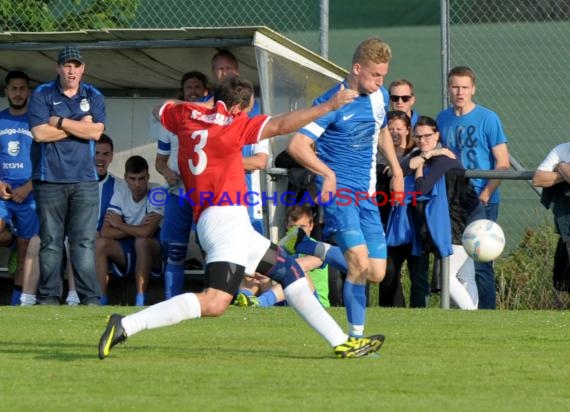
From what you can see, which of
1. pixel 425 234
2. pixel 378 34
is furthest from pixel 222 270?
pixel 378 34

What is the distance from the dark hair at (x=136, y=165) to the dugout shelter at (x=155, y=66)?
3.38 ft

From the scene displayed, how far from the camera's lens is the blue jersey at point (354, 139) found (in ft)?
31.8

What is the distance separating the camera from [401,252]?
513 inches

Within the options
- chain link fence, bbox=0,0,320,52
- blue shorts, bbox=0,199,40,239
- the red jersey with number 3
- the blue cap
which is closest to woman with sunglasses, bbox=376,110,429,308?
the blue cap

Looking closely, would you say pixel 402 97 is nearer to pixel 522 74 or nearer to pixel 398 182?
pixel 398 182

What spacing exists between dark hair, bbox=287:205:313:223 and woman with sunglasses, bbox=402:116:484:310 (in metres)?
1.06

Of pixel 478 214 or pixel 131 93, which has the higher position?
pixel 131 93

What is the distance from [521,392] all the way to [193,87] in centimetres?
651

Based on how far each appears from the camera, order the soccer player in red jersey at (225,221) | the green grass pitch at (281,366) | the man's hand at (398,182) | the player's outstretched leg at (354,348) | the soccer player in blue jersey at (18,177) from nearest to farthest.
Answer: the green grass pitch at (281,366) < the soccer player in red jersey at (225,221) < the player's outstretched leg at (354,348) < the man's hand at (398,182) < the soccer player in blue jersey at (18,177)

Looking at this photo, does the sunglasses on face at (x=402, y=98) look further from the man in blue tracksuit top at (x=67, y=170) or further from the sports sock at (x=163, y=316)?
the sports sock at (x=163, y=316)

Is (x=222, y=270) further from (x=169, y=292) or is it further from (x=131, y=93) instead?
(x=131, y=93)

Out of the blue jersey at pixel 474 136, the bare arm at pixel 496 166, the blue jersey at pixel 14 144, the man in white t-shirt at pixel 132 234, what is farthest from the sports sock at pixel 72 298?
the bare arm at pixel 496 166

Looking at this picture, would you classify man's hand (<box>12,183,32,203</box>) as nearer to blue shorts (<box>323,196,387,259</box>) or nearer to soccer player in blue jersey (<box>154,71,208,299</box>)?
soccer player in blue jersey (<box>154,71,208,299</box>)

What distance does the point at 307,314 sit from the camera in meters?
8.40
